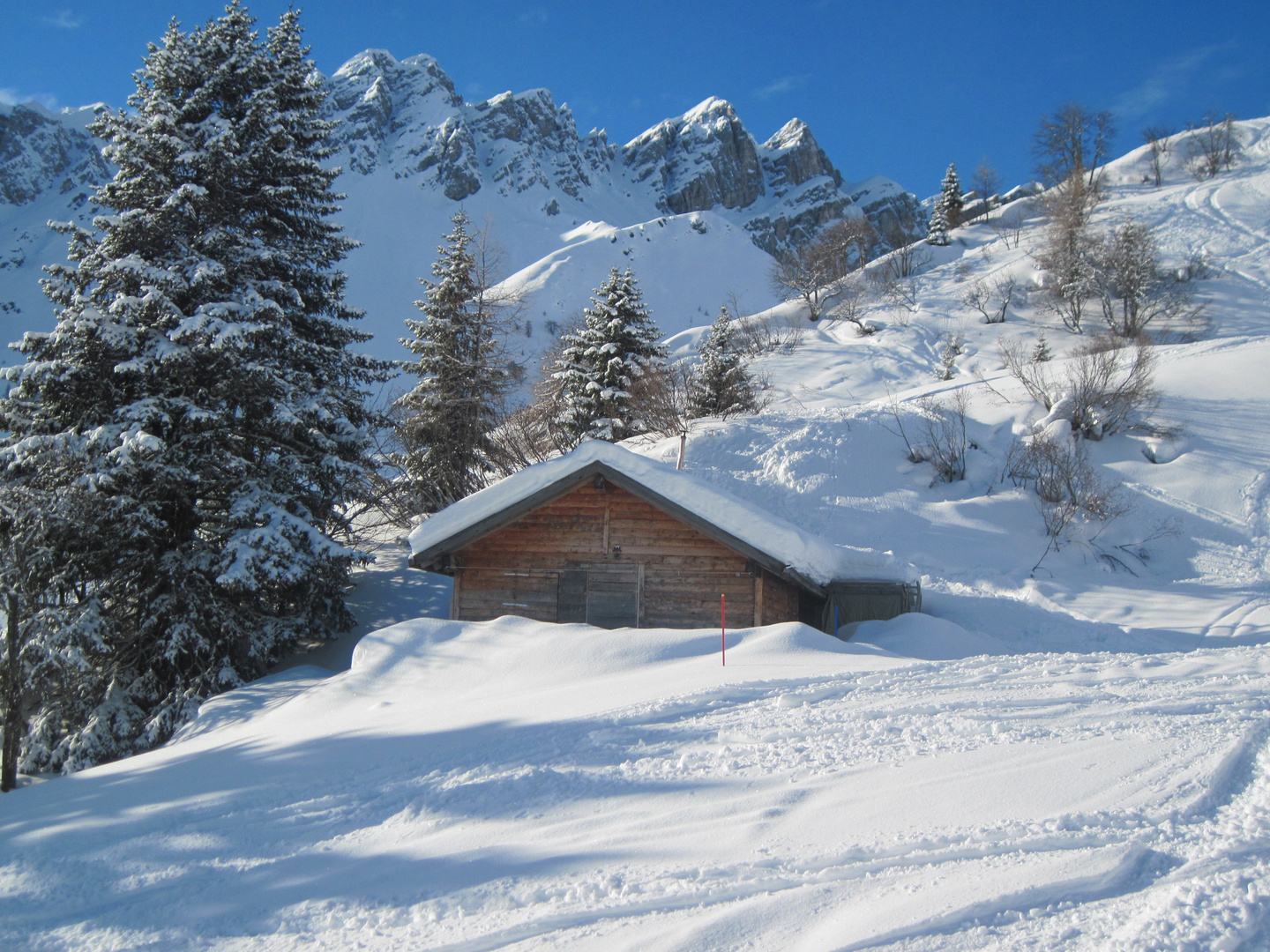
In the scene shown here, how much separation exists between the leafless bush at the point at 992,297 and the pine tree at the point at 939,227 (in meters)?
11.9

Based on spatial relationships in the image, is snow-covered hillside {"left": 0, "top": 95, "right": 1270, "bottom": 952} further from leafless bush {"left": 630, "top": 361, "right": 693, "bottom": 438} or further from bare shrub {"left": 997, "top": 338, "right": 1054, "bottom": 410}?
bare shrub {"left": 997, "top": 338, "right": 1054, "bottom": 410}

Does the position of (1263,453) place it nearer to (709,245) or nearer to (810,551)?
(810,551)

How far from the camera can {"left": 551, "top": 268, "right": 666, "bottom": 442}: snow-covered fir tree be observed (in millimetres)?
23516

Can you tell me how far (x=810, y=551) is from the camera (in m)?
11.9

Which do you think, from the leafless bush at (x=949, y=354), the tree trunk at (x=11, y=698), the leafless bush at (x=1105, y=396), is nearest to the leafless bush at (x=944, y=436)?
the leafless bush at (x=1105, y=396)

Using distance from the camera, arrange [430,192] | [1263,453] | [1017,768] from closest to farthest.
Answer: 1. [1017,768]
2. [1263,453]
3. [430,192]

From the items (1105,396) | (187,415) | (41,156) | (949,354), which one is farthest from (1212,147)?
(41,156)

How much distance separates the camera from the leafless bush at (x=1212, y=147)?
48656 mm

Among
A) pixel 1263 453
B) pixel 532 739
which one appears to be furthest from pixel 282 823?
pixel 1263 453

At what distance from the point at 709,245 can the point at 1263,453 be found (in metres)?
61.6

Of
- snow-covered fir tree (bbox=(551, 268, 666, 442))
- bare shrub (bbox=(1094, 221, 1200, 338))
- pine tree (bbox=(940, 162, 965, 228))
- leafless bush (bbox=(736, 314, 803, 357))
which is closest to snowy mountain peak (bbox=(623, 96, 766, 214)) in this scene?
pine tree (bbox=(940, 162, 965, 228))

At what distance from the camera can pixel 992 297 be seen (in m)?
38.1

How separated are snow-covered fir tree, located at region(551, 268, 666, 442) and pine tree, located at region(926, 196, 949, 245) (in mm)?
35133

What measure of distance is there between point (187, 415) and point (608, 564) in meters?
6.96
